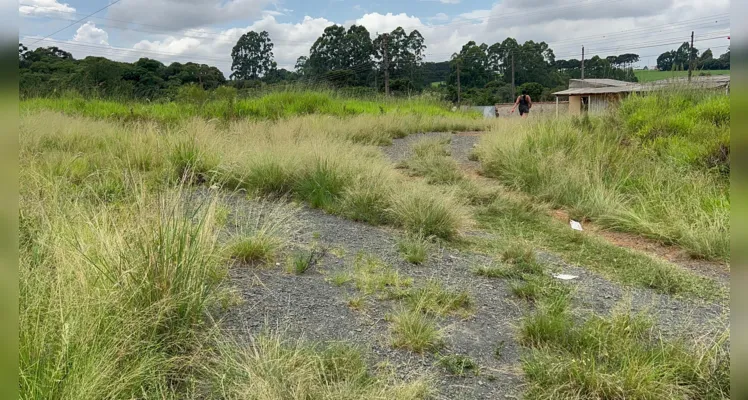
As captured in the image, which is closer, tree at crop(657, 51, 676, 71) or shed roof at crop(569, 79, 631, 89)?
tree at crop(657, 51, 676, 71)

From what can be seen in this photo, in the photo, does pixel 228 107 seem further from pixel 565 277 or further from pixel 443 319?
pixel 443 319

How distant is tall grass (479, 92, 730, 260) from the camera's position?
5051mm

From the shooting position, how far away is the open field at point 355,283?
1.97 metres

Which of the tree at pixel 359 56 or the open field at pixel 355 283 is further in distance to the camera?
the tree at pixel 359 56

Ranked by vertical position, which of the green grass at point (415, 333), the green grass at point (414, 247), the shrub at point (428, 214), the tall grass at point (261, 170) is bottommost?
the green grass at point (415, 333)

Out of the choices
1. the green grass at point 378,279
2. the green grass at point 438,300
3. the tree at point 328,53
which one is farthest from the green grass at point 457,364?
the tree at point 328,53

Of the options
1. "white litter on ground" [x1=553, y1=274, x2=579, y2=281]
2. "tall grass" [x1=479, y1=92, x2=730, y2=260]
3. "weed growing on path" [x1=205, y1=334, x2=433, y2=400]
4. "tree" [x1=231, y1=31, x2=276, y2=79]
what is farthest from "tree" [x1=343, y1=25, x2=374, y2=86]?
"weed growing on path" [x1=205, y1=334, x2=433, y2=400]

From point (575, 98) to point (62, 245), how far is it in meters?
30.8

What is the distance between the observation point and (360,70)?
123 feet

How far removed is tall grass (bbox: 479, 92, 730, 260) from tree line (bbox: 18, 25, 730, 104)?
1.02 meters

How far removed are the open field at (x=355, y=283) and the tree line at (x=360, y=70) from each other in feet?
3.15

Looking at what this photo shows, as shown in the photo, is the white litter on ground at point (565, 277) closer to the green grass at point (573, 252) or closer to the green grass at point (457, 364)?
the green grass at point (573, 252)

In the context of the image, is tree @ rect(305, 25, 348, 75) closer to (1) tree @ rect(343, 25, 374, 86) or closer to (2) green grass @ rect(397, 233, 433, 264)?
(1) tree @ rect(343, 25, 374, 86)

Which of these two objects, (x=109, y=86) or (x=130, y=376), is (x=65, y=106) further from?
(x=130, y=376)
